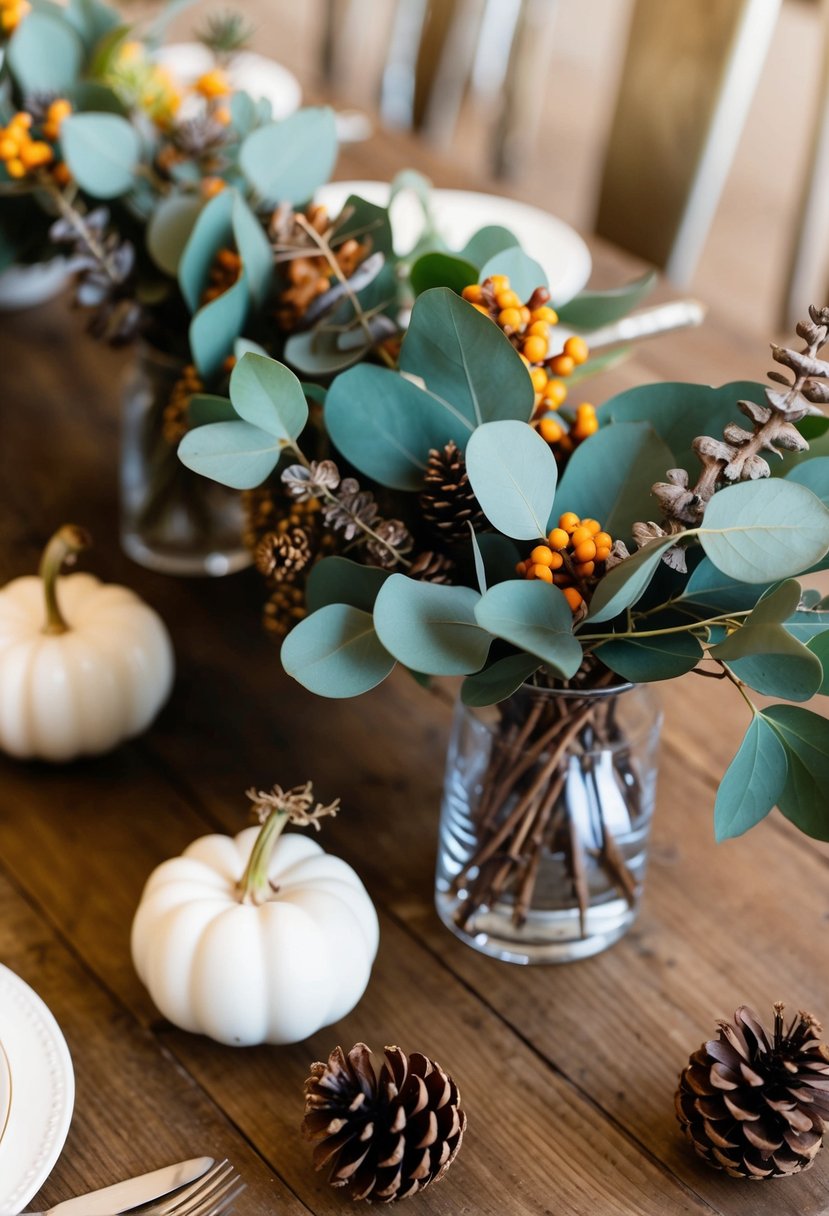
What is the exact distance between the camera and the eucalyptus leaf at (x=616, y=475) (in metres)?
0.63

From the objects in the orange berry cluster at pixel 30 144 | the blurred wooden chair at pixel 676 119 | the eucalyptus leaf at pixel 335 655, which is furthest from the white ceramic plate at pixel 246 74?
the eucalyptus leaf at pixel 335 655

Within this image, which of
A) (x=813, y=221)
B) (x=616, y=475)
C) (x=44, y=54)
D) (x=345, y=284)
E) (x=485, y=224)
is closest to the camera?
(x=616, y=475)

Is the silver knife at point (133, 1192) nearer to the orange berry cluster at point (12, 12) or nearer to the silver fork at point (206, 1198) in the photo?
the silver fork at point (206, 1198)

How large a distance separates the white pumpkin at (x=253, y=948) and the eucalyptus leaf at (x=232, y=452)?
18cm

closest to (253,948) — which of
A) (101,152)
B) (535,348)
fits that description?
(535,348)

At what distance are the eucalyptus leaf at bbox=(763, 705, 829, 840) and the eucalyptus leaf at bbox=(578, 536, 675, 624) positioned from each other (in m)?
0.09

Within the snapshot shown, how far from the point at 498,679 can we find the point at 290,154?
0.44 meters

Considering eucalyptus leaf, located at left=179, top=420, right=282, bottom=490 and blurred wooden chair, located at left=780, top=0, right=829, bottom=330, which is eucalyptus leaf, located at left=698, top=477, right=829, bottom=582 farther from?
blurred wooden chair, located at left=780, top=0, right=829, bottom=330

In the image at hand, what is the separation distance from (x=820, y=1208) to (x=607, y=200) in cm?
145

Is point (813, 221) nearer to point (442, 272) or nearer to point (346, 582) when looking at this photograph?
point (442, 272)

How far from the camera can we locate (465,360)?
24.2 inches

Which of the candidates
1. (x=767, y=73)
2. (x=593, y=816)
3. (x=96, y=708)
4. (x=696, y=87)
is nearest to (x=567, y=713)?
(x=593, y=816)

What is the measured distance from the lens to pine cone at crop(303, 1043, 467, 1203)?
1.84 feet

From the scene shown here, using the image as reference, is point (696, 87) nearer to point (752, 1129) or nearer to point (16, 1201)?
point (752, 1129)
